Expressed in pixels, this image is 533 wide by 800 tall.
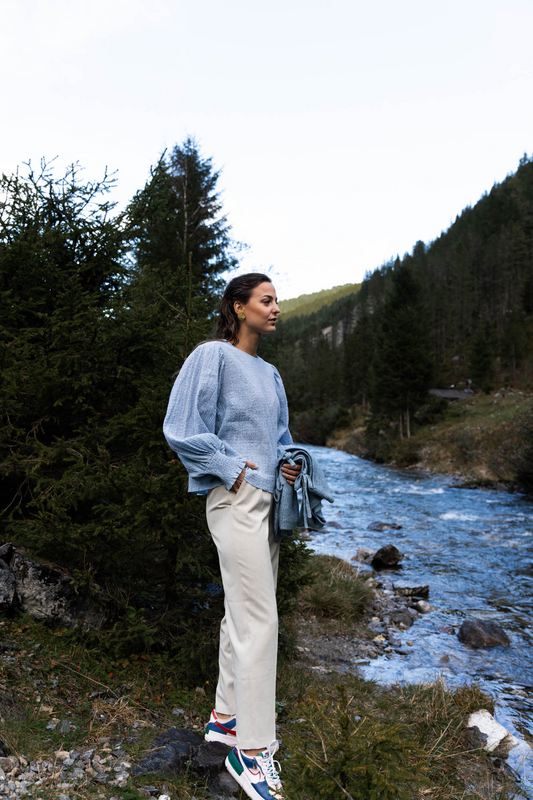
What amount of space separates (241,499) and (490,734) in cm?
275

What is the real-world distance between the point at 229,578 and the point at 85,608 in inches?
69.1

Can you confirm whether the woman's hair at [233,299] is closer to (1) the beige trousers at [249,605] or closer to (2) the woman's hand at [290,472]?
(2) the woman's hand at [290,472]

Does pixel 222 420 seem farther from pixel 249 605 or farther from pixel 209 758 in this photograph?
pixel 209 758

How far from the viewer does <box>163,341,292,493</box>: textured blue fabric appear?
2.49 meters

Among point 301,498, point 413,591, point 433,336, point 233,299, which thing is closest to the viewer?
point 301,498

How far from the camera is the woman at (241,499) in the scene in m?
2.47

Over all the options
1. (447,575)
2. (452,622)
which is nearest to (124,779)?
(452,622)

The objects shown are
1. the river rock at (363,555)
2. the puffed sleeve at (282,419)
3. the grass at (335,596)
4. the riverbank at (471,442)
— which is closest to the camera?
the puffed sleeve at (282,419)

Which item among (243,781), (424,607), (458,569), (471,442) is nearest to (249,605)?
(243,781)

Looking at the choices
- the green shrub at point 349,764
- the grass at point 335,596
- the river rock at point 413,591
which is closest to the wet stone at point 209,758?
the green shrub at point 349,764

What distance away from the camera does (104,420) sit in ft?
14.2

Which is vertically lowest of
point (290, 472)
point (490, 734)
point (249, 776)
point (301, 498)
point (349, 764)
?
point (490, 734)

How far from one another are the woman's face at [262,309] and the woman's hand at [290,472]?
71cm

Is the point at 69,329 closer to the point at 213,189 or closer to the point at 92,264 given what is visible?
the point at 92,264
